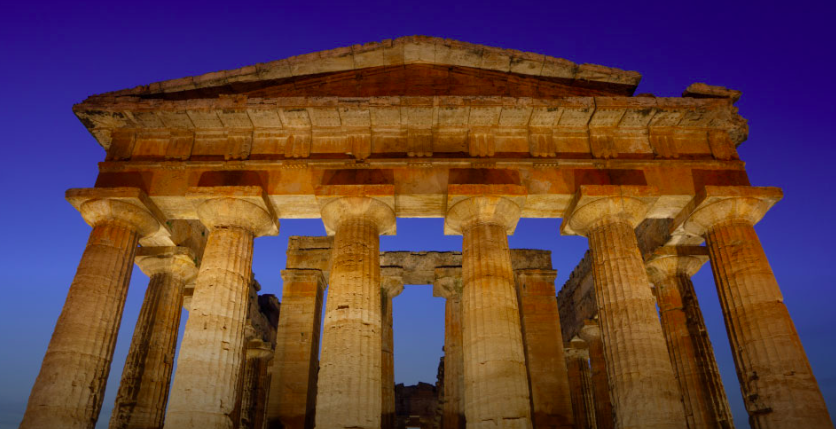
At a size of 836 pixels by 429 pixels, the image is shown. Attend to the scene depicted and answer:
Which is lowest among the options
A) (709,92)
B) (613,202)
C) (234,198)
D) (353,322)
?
(353,322)

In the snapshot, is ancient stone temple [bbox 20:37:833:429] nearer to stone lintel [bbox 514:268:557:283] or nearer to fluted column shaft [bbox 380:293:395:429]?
fluted column shaft [bbox 380:293:395:429]

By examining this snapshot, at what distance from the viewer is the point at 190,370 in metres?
12.0

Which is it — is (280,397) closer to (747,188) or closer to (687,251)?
(687,251)

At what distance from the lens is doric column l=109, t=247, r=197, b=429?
16.2 metres

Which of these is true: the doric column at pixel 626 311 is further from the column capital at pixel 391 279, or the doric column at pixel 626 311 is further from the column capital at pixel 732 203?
the column capital at pixel 391 279

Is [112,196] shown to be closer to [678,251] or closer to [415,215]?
[415,215]

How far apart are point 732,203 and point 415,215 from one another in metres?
8.27

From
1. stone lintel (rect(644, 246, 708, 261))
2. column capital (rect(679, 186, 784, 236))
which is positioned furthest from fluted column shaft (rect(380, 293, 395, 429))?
column capital (rect(679, 186, 784, 236))

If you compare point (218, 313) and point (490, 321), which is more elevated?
point (218, 313)

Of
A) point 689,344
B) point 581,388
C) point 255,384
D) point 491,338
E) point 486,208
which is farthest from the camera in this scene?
point 255,384

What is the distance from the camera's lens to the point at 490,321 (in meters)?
12.7

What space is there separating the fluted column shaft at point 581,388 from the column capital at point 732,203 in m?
11.8

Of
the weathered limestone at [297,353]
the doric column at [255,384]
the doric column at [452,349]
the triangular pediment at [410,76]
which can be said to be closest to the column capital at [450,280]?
the doric column at [452,349]

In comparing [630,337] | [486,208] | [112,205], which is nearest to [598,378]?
[630,337]
